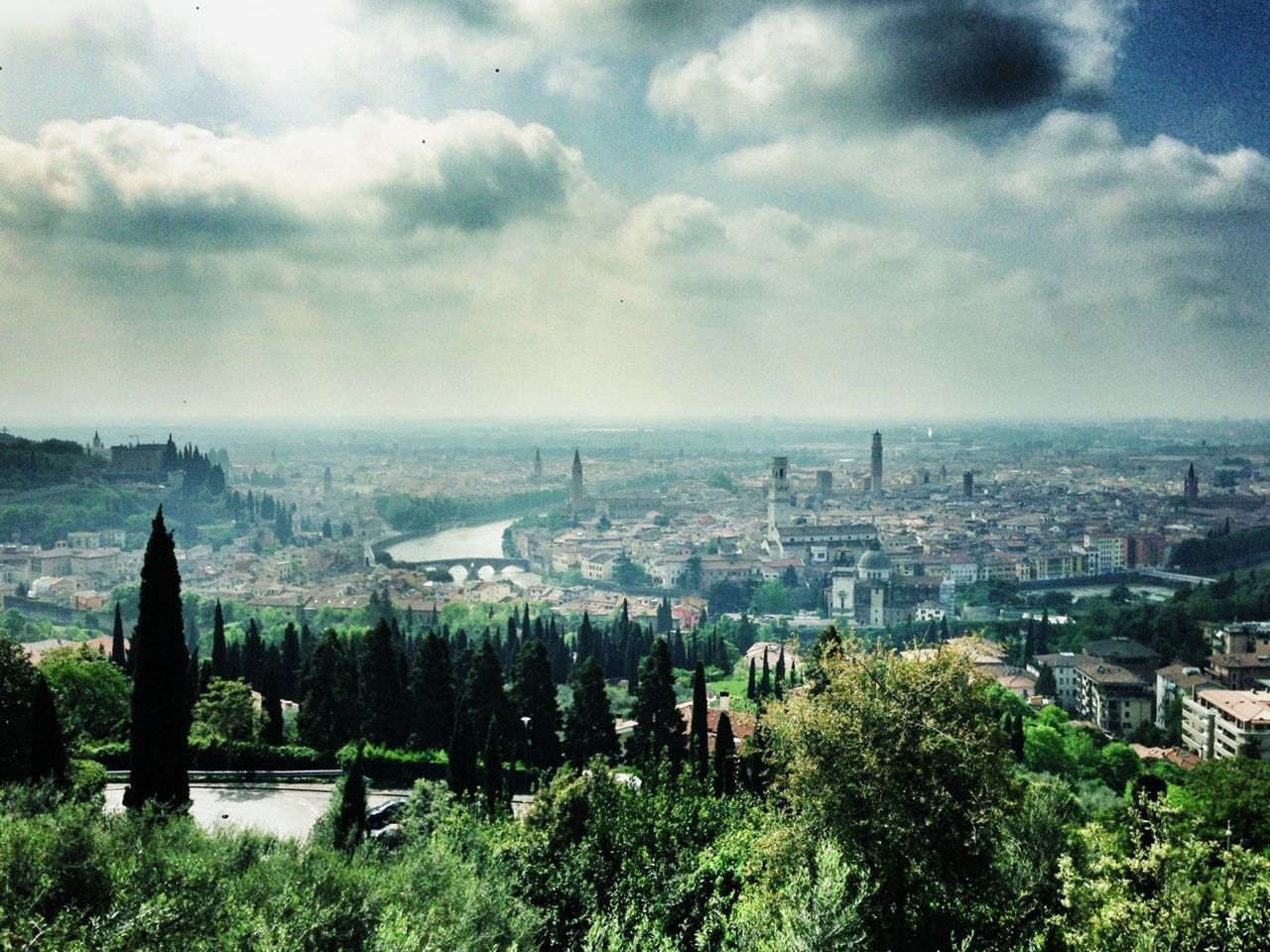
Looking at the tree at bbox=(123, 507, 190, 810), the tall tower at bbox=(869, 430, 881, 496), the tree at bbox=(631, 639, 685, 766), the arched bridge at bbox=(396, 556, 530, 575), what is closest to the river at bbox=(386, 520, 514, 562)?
the arched bridge at bbox=(396, 556, 530, 575)

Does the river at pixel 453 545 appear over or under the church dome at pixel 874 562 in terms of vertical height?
under

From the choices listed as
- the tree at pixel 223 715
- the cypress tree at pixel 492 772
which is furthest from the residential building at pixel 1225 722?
the tree at pixel 223 715

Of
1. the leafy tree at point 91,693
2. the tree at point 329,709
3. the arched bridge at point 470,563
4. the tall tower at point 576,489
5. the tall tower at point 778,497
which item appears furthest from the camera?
the tall tower at point 576,489

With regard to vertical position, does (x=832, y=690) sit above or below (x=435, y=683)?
above

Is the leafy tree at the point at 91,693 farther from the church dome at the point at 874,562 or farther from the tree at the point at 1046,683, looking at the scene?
the church dome at the point at 874,562

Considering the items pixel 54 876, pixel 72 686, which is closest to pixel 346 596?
pixel 72 686

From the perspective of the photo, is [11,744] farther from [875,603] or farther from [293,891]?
[875,603]

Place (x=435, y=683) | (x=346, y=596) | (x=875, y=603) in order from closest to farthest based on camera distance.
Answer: (x=435, y=683) → (x=346, y=596) → (x=875, y=603)
